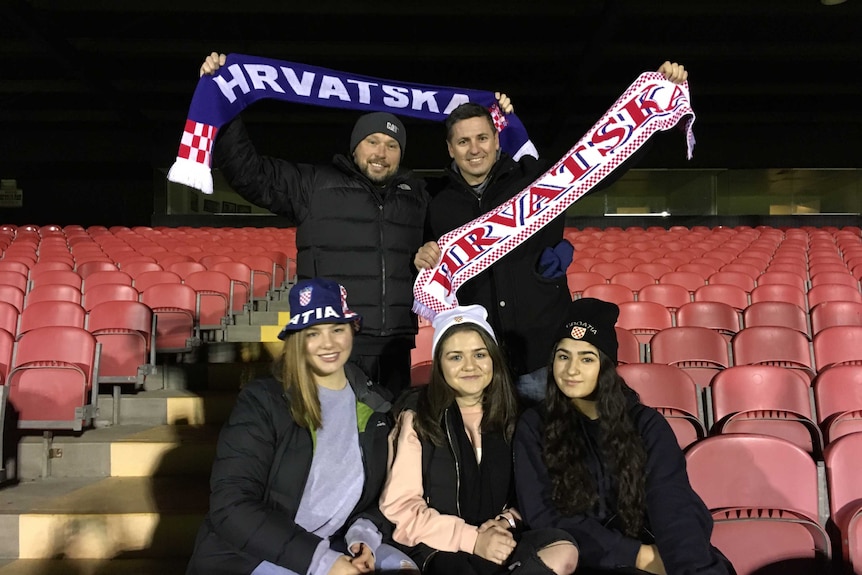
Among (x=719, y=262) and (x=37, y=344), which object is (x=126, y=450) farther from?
(x=719, y=262)


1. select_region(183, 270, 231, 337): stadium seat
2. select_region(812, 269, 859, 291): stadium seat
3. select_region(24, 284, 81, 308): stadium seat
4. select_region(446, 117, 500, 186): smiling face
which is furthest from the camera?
select_region(812, 269, 859, 291): stadium seat

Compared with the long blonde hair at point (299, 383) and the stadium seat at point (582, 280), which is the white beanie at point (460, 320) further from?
the stadium seat at point (582, 280)

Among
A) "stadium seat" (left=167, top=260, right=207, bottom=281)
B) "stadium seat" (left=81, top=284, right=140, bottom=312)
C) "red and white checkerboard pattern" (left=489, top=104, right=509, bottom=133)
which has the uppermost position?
"red and white checkerboard pattern" (left=489, top=104, right=509, bottom=133)

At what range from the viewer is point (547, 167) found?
8.96ft

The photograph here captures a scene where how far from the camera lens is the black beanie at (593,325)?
6.88 ft

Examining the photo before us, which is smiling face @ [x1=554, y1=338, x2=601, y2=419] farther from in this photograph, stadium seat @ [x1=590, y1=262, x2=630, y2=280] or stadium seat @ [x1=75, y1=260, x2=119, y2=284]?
stadium seat @ [x1=75, y1=260, x2=119, y2=284]

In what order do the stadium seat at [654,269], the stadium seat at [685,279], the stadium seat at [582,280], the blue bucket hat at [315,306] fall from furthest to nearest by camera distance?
the stadium seat at [654,269] → the stadium seat at [685,279] → the stadium seat at [582,280] → the blue bucket hat at [315,306]

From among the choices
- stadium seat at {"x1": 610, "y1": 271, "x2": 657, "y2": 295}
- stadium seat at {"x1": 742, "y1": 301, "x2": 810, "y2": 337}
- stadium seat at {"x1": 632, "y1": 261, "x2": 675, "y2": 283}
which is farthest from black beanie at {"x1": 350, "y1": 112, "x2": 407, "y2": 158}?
stadium seat at {"x1": 632, "y1": 261, "x2": 675, "y2": 283}

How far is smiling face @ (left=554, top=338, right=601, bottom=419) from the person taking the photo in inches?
82.4

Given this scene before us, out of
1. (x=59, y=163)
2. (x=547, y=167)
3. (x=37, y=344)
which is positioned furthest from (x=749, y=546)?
(x=59, y=163)

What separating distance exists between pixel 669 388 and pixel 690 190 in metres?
15.5

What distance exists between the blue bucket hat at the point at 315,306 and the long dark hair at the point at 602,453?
0.75 m

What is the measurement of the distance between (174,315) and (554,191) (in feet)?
11.4

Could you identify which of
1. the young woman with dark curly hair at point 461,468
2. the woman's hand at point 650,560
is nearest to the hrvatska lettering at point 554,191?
the young woman with dark curly hair at point 461,468
